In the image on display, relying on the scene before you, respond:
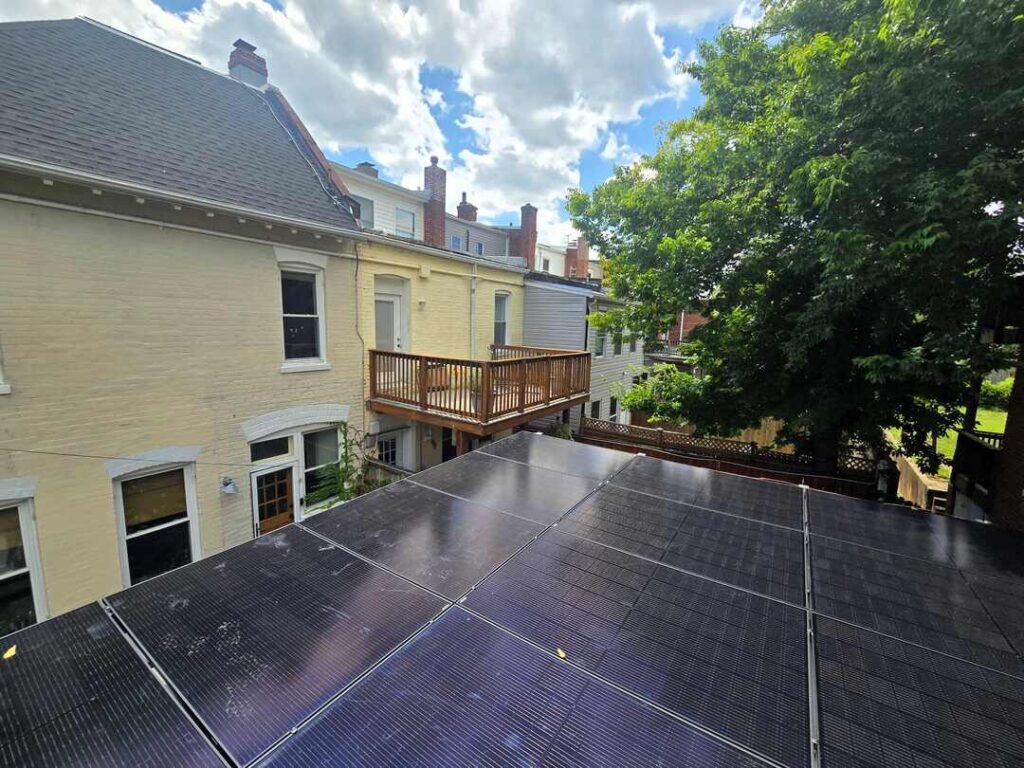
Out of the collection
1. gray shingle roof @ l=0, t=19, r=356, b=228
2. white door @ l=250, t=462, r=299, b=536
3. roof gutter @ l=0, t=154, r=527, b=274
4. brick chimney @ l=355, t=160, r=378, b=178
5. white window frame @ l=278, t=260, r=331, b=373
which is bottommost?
white door @ l=250, t=462, r=299, b=536

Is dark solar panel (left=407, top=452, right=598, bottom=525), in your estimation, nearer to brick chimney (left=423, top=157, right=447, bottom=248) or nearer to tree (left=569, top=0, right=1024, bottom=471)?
tree (left=569, top=0, right=1024, bottom=471)

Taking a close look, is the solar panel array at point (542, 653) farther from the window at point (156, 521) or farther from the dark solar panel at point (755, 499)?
the window at point (156, 521)

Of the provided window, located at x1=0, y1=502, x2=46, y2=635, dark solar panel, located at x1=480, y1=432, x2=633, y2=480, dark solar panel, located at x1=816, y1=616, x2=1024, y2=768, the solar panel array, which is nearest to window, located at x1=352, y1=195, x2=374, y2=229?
dark solar panel, located at x1=480, y1=432, x2=633, y2=480

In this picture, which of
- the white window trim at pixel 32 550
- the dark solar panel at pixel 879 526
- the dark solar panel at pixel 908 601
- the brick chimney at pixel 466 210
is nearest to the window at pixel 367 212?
the brick chimney at pixel 466 210

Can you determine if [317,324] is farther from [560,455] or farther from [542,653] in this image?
[542,653]

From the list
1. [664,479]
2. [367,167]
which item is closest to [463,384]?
[664,479]
